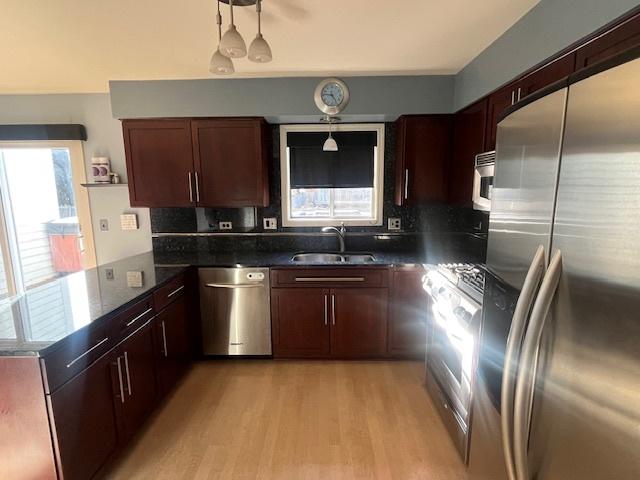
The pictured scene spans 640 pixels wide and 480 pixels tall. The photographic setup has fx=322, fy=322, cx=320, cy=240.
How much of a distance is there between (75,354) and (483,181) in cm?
233

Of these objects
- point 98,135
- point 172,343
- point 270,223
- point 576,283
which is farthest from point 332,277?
point 98,135

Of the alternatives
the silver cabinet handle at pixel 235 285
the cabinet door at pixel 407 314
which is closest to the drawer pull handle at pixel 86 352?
the silver cabinet handle at pixel 235 285

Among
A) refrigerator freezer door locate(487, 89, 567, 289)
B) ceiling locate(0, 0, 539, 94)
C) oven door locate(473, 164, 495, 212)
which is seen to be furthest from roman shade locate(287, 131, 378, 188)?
refrigerator freezer door locate(487, 89, 567, 289)

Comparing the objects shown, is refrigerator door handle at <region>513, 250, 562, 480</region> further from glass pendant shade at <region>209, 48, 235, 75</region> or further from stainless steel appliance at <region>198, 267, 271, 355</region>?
stainless steel appliance at <region>198, 267, 271, 355</region>

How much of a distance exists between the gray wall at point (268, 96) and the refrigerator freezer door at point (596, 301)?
2.10 m

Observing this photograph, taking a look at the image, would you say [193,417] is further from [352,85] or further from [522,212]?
[352,85]

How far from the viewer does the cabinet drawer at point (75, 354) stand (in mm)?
1278

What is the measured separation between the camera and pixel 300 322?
2676 millimetres

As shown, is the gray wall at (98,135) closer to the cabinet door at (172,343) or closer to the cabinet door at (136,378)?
the cabinet door at (172,343)

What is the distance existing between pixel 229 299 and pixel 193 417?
87 centimetres

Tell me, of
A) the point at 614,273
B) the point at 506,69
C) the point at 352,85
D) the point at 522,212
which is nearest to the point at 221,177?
the point at 352,85

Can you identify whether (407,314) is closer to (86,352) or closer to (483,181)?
(483,181)

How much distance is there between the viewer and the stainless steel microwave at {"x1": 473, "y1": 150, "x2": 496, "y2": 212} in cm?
190

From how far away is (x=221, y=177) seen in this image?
9.01ft
